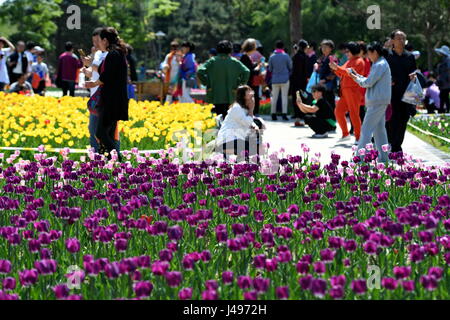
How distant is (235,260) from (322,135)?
10.9 metres

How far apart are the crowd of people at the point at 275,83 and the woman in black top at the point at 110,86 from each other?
0.01 metres

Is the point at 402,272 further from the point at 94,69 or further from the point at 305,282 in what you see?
the point at 94,69

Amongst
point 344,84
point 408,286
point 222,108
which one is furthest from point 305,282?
point 344,84

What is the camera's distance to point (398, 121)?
473 inches

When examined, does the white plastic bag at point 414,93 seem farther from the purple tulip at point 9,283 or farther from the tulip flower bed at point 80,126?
the purple tulip at point 9,283

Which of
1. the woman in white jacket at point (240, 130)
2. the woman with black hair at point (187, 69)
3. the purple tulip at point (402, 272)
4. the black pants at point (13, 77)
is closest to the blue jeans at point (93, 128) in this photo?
the woman in white jacket at point (240, 130)

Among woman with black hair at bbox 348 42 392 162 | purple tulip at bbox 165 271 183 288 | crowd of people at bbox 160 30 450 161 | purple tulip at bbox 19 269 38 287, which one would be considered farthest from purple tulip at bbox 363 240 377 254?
woman with black hair at bbox 348 42 392 162

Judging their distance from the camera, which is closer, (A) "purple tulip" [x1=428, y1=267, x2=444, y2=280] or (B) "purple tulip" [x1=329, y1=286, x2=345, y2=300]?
(B) "purple tulip" [x1=329, y1=286, x2=345, y2=300]

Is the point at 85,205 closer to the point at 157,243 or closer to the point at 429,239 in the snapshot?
the point at 157,243

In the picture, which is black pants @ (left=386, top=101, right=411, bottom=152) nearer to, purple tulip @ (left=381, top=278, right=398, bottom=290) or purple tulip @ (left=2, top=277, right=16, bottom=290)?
purple tulip @ (left=381, top=278, right=398, bottom=290)

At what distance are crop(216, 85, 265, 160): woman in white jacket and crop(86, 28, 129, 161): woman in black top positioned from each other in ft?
4.20

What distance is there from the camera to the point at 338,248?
5000mm

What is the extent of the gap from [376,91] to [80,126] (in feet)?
13.5

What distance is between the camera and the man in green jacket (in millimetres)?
13492
